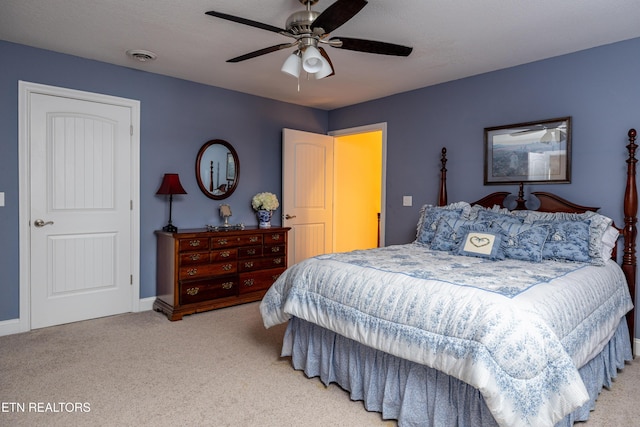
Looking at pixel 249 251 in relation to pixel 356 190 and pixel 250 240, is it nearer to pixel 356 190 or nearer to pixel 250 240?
pixel 250 240

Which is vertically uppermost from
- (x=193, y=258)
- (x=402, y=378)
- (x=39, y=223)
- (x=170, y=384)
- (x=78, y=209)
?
(x=78, y=209)

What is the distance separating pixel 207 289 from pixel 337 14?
9.55 ft

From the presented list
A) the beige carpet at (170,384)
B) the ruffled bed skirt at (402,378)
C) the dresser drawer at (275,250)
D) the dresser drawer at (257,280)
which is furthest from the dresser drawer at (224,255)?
the ruffled bed skirt at (402,378)

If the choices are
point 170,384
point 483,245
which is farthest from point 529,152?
point 170,384

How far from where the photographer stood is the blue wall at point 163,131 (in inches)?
130

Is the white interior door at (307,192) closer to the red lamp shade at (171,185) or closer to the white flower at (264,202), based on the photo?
the white flower at (264,202)

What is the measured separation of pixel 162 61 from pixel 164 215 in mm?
1497

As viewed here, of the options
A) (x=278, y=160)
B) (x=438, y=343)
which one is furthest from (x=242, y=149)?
(x=438, y=343)

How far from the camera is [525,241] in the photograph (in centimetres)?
287

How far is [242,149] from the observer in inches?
185

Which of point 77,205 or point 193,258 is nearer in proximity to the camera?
point 77,205

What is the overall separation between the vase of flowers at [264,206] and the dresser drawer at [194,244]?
0.84 meters

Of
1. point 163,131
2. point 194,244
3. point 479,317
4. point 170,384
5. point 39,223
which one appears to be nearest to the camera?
point 479,317

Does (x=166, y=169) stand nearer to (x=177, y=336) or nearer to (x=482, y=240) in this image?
(x=177, y=336)
